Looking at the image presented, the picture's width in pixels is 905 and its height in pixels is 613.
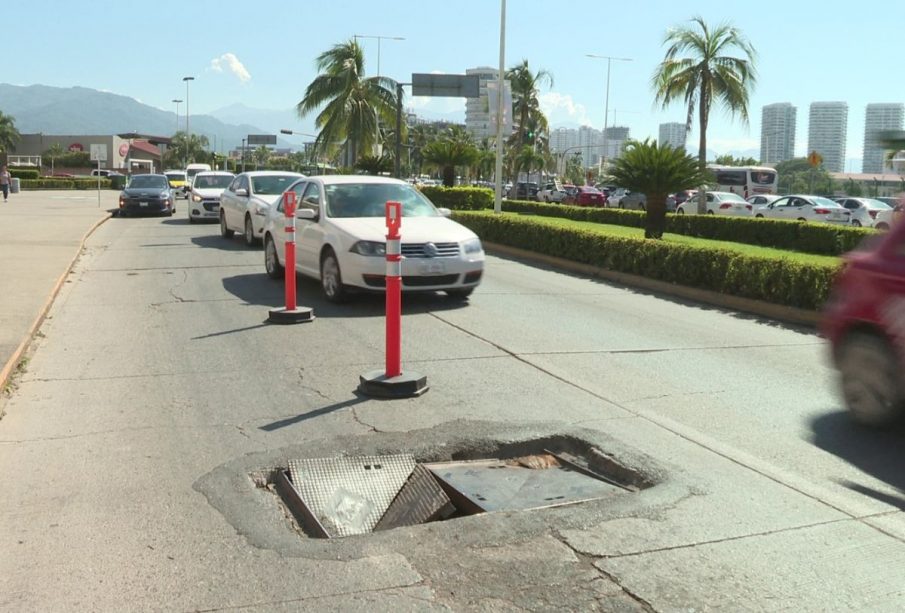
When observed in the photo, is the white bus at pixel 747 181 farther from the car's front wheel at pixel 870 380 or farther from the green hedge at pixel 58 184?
the car's front wheel at pixel 870 380

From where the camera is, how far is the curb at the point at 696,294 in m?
11.0

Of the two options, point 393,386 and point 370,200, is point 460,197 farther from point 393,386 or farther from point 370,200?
point 393,386

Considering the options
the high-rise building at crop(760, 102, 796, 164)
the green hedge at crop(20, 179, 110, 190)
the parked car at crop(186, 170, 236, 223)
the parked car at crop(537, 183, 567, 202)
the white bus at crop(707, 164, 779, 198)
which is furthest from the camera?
the high-rise building at crop(760, 102, 796, 164)

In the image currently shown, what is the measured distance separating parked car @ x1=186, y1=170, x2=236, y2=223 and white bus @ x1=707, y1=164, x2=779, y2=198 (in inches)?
1305

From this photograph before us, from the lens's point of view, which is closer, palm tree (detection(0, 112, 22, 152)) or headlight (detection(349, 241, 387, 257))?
headlight (detection(349, 241, 387, 257))

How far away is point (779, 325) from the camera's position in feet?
35.4

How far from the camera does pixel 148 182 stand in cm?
3388

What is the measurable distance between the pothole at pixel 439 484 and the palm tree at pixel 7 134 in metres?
100

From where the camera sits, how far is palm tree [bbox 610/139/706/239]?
1856 centimetres

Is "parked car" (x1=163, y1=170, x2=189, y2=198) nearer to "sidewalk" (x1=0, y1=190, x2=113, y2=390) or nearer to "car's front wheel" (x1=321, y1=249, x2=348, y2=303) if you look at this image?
"sidewalk" (x1=0, y1=190, x2=113, y2=390)

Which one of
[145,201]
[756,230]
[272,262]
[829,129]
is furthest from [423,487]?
[829,129]

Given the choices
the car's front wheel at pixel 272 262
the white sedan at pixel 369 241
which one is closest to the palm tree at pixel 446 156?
the car's front wheel at pixel 272 262

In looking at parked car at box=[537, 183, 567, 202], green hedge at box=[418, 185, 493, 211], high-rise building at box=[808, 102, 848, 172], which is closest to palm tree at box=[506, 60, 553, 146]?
parked car at box=[537, 183, 567, 202]

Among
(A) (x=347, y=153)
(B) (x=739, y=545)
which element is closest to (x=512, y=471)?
(B) (x=739, y=545)
